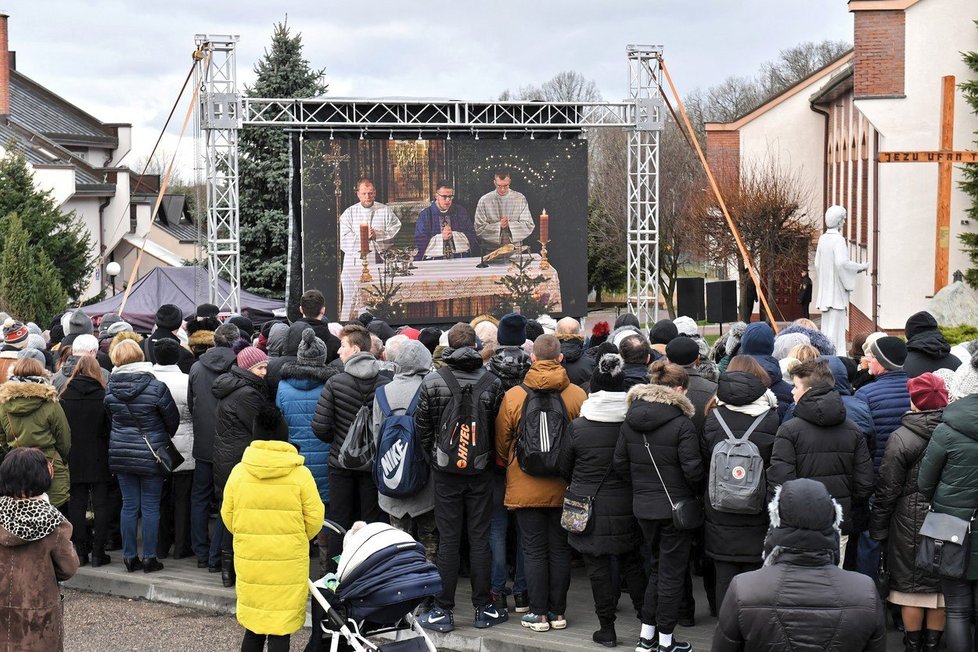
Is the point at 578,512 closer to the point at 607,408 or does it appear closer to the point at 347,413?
the point at 607,408

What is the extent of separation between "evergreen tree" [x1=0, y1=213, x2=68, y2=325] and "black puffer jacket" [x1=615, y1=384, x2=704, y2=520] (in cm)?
2428

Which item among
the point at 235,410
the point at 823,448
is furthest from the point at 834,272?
the point at 235,410

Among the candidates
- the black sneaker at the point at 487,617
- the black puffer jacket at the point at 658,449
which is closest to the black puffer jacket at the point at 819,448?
the black puffer jacket at the point at 658,449

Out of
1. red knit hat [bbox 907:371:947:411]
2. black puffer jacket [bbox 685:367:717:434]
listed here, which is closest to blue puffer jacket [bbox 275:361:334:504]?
black puffer jacket [bbox 685:367:717:434]

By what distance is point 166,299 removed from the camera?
766 inches

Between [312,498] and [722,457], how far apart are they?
2.20m

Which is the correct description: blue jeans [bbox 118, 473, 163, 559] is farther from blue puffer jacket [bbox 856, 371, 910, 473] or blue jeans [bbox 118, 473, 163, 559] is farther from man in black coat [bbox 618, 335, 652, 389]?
blue puffer jacket [bbox 856, 371, 910, 473]

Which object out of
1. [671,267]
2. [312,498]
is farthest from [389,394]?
[671,267]

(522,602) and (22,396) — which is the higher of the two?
(22,396)

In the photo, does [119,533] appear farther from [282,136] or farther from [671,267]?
[671,267]

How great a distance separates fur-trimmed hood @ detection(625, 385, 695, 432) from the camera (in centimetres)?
661

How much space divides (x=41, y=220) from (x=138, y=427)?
2536cm

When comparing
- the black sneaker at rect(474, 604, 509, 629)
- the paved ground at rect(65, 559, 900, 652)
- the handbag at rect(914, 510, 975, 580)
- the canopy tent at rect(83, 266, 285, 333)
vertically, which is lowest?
the paved ground at rect(65, 559, 900, 652)

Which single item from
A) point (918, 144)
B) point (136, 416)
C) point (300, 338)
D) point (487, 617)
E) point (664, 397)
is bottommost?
point (487, 617)
